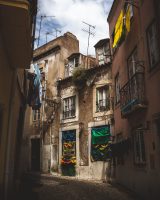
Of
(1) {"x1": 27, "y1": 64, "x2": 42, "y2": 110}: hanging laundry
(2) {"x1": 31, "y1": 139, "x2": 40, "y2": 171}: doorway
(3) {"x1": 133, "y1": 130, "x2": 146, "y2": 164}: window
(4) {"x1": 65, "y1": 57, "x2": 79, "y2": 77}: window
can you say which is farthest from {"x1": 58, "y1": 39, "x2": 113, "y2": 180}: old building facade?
(1) {"x1": 27, "y1": 64, "x2": 42, "y2": 110}: hanging laundry

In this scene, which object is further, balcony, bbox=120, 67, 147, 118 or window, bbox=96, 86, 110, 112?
window, bbox=96, 86, 110, 112

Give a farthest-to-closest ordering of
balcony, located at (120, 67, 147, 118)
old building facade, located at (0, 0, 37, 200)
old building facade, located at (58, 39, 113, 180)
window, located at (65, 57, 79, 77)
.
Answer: window, located at (65, 57, 79, 77)
old building facade, located at (58, 39, 113, 180)
balcony, located at (120, 67, 147, 118)
old building facade, located at (0, 0, 37, 200)

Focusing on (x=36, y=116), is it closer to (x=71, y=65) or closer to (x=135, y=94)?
(x=71, y=65)

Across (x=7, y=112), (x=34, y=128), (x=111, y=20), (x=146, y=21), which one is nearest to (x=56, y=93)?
(x=34, y=128)

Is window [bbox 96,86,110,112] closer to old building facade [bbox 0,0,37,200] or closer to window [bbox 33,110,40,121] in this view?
window [bbox 33,110,40,121]

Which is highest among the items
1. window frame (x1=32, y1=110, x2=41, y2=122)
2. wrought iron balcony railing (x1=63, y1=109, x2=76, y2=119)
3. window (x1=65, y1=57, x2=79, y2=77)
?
window (x1=65, y1=57, x2=79, y2=77)

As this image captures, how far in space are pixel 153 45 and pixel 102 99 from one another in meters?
8.64

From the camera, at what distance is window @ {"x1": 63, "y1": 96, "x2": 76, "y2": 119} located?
66.2 feet

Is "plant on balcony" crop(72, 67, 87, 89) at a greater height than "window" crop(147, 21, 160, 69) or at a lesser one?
greater

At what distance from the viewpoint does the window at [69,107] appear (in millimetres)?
20172

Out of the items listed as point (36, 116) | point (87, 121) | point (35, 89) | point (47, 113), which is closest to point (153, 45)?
point (35, 89)

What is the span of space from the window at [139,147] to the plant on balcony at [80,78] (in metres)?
8.48

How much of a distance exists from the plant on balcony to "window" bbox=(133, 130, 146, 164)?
8.48 meters

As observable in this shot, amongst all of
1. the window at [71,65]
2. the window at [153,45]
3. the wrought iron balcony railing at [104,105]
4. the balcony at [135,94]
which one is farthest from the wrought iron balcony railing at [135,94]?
the window at [71,65]
